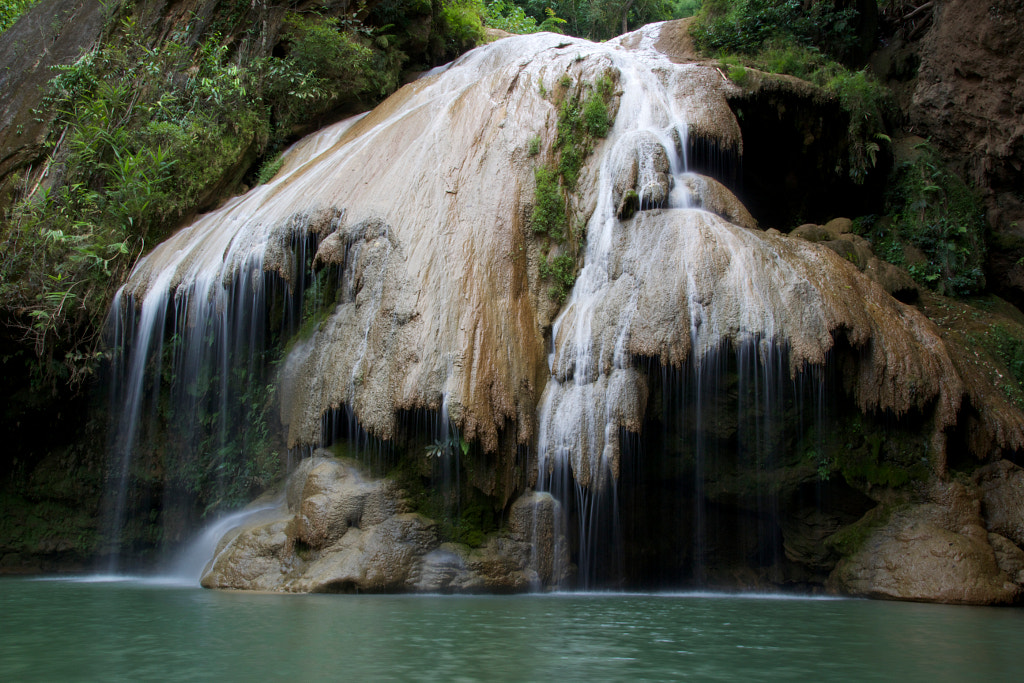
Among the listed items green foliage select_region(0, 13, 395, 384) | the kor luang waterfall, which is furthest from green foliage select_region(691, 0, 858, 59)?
green foliage select_region(0, 13, 395, 384)

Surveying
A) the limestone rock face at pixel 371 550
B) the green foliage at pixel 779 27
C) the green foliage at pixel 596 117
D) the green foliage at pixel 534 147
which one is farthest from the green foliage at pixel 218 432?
the green foliage at pixel 779 27

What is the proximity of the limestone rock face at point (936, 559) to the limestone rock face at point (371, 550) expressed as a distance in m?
3.46

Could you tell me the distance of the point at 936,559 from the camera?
24.8 ft

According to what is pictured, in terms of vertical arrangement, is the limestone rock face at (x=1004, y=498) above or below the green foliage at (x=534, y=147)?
below

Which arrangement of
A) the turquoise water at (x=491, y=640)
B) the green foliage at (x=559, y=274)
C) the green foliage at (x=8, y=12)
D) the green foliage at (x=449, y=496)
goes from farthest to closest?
the green foliage at (x=8, y=12)
the green foliage at (x=559, y=274)
the green foliage at (x=449, y=496)
the turquoise water at (x=491, y=640)

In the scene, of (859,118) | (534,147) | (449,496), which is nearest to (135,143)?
(534,147)

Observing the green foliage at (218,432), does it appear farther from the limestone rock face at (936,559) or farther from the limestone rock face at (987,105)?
the limestone rock face at (987,105)

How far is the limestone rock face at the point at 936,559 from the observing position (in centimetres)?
733

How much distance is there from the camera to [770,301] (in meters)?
8.14

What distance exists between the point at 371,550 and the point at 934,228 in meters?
10.2

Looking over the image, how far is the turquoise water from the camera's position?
408 centimetres

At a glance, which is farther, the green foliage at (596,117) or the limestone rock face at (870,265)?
the green foliage at (596,117)

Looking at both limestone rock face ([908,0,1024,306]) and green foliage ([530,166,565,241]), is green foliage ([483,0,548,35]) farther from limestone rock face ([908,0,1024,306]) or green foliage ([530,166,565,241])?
green foliage ([530,166,565,241])

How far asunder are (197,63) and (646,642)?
1426 cm
